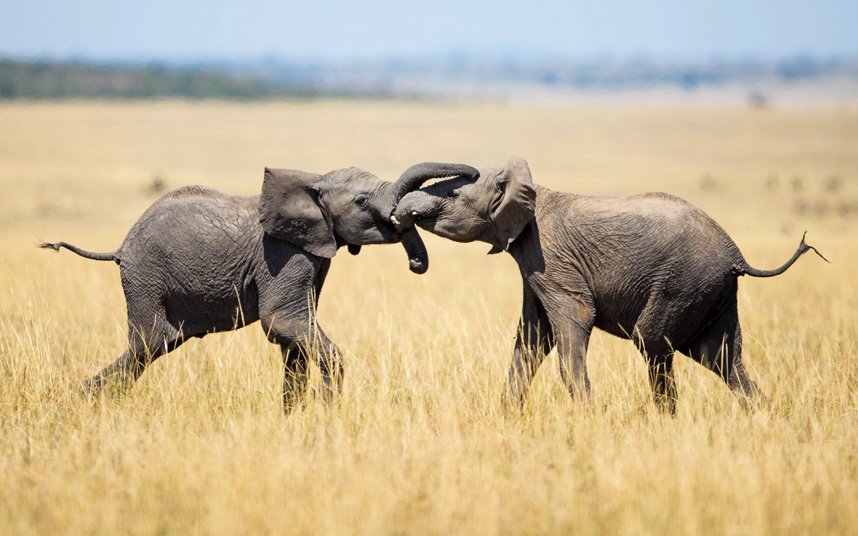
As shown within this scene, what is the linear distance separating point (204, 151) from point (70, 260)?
27.1 meters

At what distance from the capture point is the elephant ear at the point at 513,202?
733 cm

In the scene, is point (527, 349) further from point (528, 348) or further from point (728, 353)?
point (728, 353)

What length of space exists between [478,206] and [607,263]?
95cm

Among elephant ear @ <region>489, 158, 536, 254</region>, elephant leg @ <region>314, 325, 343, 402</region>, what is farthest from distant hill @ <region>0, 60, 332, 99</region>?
elephant ear @ <region>489, 158, 536, 254</region>

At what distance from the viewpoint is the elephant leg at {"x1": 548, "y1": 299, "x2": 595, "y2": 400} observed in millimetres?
7328

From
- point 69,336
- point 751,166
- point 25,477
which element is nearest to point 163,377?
point 25,477

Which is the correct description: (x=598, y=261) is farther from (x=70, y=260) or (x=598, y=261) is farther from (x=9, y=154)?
(x=9, y=154)

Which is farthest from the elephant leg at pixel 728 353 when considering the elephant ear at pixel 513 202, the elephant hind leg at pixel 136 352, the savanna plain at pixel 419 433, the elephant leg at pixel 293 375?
the elephant hind leg at pixel 136 352

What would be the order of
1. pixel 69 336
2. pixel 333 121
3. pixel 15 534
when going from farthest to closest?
pixel 333 121, pixel 69 336, pixel 15 534

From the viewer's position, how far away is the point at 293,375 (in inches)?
308

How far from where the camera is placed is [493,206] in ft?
24.9

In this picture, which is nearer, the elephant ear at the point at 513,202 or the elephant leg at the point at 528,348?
the elephant ear at the point at 513,202

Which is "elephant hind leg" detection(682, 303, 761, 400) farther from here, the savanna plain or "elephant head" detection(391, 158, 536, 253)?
"elephant head" detection(391, 158, 536, 253)

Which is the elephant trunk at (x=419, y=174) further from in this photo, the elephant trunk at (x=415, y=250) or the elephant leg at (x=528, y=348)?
the elephant leg at (x=528, y=348)
